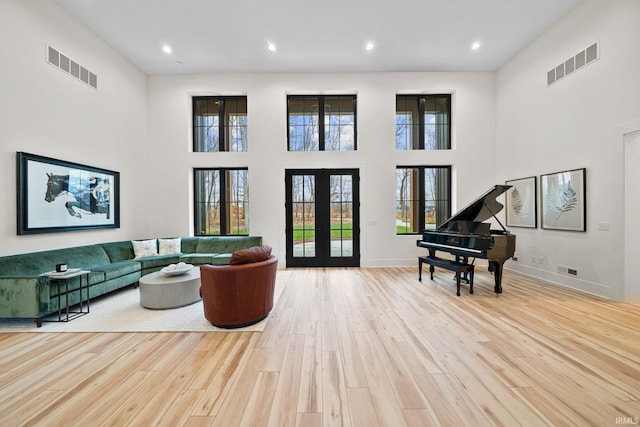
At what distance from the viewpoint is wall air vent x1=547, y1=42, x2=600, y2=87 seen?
4246mm

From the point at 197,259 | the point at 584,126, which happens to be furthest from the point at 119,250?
the point at 584,126

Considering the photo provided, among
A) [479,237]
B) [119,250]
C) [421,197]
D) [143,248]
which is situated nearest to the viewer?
[479,237]

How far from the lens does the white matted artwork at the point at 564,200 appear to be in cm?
438

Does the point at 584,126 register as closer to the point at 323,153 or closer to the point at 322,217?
the point at 323,153

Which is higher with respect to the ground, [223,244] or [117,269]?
[223,244]

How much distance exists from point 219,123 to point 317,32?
3.35 m

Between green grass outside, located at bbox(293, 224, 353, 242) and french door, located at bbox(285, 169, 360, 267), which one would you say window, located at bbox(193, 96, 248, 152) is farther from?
green grass outside, located at bbox(293, 224, 353, 242)

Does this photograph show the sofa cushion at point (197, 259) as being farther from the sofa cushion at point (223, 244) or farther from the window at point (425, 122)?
the window at point (425, 122)

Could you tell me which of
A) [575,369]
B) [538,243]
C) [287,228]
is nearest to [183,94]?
[287,228]

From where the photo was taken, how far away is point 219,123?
6.75 meters

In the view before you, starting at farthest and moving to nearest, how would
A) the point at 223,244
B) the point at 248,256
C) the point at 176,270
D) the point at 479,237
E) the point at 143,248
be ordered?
→ 1. the point at 223,244
2. the point at 143,248
3. the point at 479,237
4. the point at 176,270
5. the point at 248,256

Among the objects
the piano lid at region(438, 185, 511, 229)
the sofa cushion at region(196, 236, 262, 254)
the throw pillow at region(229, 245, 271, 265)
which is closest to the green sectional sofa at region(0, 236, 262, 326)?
the sofa cushion at region(196, 236, 262, 254)

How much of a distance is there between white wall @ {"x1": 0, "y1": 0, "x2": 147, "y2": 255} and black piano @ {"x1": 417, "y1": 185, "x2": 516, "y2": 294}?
262 inches

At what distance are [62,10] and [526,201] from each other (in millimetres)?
9468
